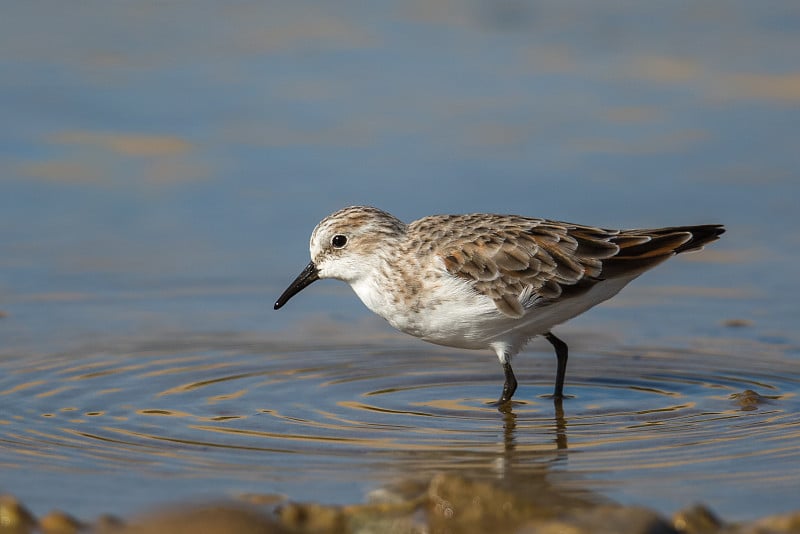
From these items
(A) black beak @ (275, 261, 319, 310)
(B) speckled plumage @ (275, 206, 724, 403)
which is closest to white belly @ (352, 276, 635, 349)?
(B) speckled plumage @ (275, 206, 724, 403)

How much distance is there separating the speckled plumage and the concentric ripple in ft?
1.71

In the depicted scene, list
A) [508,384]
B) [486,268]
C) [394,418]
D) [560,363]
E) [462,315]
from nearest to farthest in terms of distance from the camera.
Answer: [394,418]
[462,315]
[486,268]
[508,384]
[560,363]

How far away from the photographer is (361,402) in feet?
28.7

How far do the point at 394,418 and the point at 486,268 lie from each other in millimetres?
1165

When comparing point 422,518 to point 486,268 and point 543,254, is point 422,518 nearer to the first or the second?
point 486,268

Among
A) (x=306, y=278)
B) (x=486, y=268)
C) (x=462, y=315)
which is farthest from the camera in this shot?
(x=306, y=278)

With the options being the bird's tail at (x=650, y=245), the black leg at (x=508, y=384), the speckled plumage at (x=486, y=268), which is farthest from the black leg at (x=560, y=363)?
the bird's tail at (x=650, y=245)

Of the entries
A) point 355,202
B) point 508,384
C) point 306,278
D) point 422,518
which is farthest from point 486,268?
point 355,202

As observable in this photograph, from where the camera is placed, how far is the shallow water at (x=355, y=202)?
24.3ft

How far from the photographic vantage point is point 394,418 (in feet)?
27.5

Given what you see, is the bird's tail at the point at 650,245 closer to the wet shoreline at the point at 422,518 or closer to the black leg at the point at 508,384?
the black leg at the point at 508,384

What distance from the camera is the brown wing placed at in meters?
8.81

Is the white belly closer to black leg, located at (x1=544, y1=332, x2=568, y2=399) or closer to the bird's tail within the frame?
the bird's tail

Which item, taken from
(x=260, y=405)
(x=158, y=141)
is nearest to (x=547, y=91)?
(x=158, y=141)
